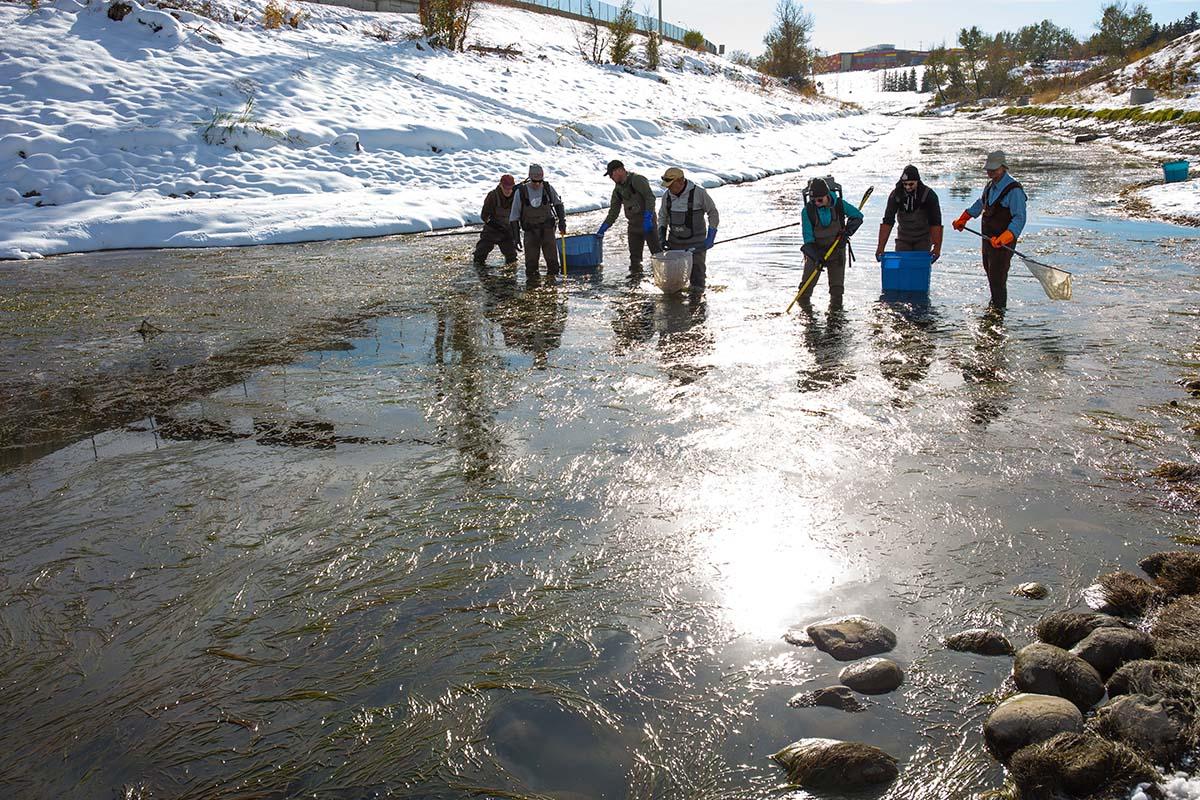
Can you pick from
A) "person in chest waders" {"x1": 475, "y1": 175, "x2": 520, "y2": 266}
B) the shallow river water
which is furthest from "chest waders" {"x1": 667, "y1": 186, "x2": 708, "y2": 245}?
"person in chest waders" {"x1": 475, "y1": 175, "x2": 520, "y2": 266}

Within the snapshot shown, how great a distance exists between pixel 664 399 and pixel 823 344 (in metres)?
2.26

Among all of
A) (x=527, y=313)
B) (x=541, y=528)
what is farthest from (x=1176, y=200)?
(x=541, y=528)

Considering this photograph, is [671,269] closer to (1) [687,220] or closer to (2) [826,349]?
(1) [687,220]

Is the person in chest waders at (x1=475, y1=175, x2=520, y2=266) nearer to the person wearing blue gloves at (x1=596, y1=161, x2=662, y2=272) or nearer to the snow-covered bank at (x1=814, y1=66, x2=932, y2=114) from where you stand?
the person wearing blue gloves at (x1=596, y1=161, x2=662, y2=272)

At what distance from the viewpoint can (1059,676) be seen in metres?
3.22

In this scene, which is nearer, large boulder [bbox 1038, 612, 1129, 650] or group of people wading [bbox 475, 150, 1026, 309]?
large boulder [bbox 1038, 612, 1129, 650]

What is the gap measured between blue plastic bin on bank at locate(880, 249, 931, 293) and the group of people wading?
16cm

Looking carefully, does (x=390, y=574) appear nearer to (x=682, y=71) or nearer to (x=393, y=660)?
(x=393, y=660)

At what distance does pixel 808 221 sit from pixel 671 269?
169 cm

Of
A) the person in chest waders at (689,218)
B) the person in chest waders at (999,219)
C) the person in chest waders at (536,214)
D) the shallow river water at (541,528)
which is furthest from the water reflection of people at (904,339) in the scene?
the person in chest waders at (536,214)

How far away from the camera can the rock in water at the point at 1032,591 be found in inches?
155

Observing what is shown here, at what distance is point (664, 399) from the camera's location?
6.75m

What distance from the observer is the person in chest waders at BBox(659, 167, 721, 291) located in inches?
415

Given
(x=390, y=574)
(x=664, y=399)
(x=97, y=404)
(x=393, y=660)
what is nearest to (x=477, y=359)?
(x=664, y=399)
